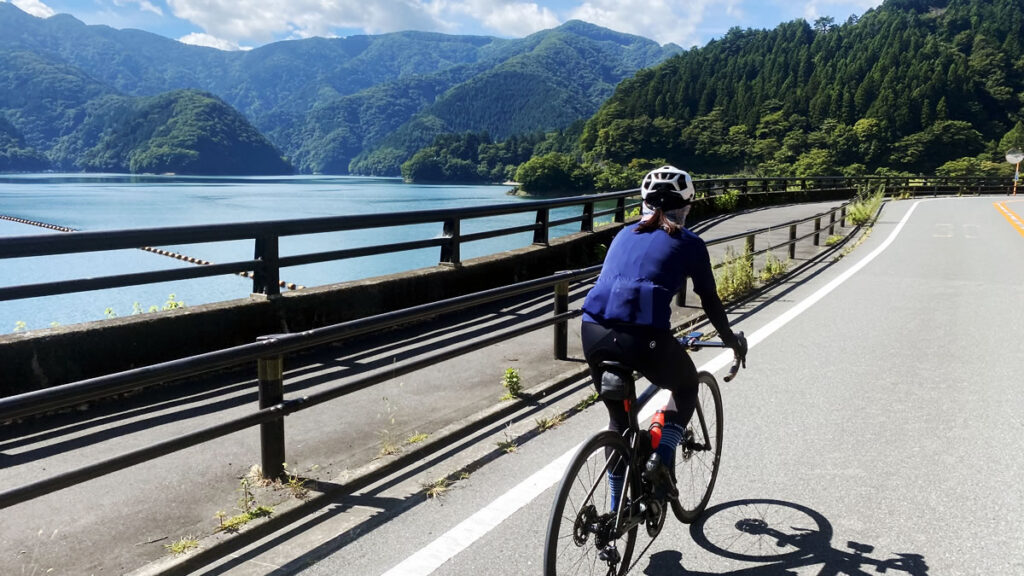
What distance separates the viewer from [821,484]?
13.9ft

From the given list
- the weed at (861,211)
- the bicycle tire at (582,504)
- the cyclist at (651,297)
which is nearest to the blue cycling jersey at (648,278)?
the cyclist at (651,297)

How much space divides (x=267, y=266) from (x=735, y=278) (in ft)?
23.0

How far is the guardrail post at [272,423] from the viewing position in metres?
3.75

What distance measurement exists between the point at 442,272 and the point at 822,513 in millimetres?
6152

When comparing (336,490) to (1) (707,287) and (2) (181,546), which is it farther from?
(1) (707,287)

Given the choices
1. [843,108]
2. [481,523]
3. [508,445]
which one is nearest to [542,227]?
[508,445]

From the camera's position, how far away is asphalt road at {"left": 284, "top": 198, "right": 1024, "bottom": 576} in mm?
3365

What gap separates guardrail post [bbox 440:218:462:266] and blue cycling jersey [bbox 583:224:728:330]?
5.95 meters

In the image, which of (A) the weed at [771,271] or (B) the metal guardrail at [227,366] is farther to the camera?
(A) the weed at [771,271]

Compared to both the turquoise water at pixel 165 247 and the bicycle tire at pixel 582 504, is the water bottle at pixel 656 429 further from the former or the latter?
the turquoise water at pixel 165 247

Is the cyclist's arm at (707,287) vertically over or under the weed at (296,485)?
over

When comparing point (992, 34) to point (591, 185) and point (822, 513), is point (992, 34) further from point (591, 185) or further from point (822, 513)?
point (822, 513)

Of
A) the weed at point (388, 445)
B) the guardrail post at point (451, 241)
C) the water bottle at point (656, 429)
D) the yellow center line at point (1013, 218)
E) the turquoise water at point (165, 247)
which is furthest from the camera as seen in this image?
the turquoise water at point (165, 247)

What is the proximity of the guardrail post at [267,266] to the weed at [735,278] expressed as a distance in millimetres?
6359
